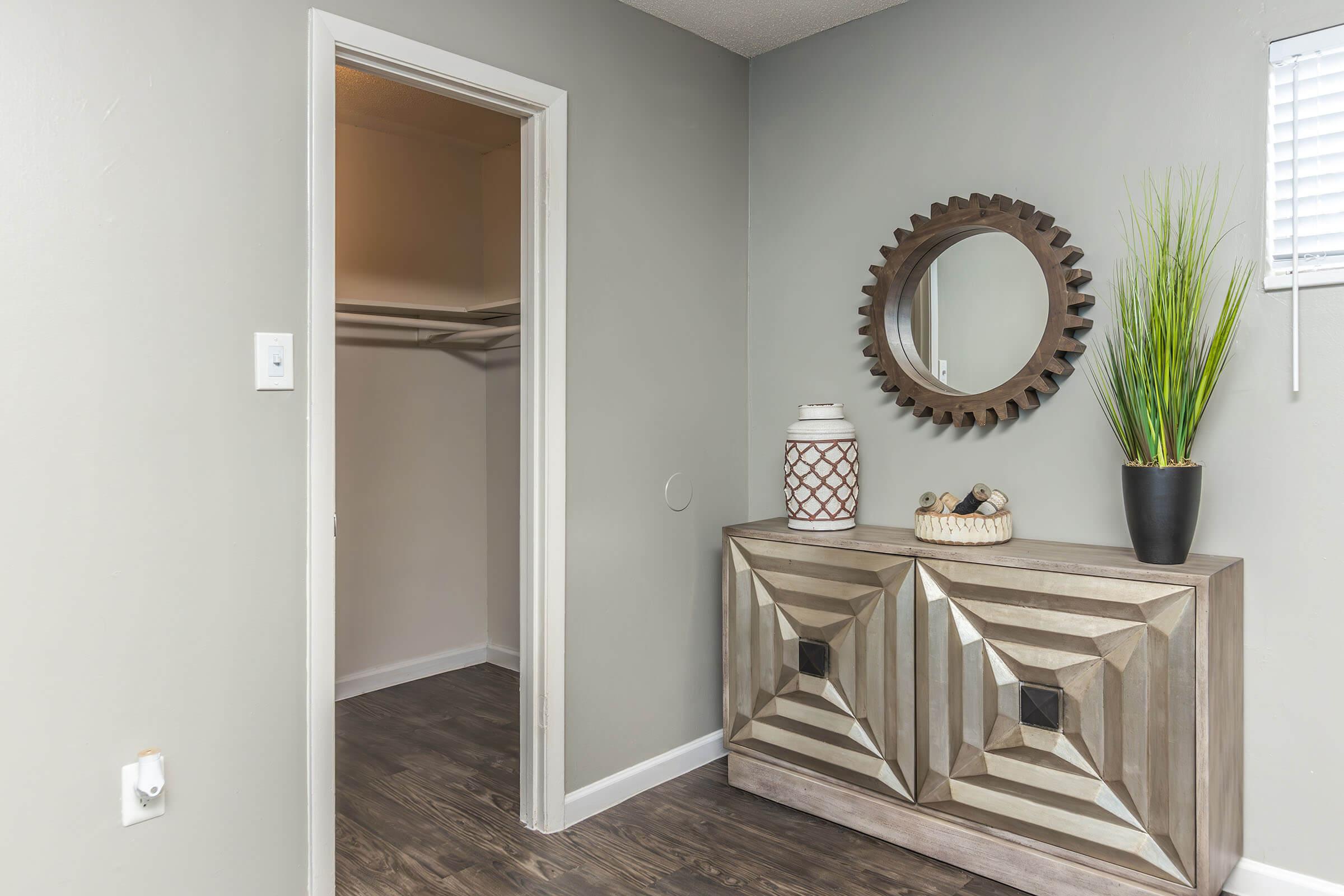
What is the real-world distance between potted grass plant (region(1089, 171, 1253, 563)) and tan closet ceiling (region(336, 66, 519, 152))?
2125 mm

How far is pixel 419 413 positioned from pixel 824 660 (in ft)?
7.40

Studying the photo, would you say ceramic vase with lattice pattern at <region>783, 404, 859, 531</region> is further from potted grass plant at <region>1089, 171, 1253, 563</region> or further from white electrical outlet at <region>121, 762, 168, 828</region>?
white electrical outlet at <region>121, 762, 168, 828</region>

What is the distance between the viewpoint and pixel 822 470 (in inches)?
102

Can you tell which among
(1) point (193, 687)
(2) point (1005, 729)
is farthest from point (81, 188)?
(2) point (1005, 729)

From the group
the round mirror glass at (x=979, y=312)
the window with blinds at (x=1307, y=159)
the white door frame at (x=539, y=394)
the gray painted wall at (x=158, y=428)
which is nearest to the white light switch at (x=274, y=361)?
the gray painted wall at (x=158, y=428)

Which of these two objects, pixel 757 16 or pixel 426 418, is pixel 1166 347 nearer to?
pixel 757 16

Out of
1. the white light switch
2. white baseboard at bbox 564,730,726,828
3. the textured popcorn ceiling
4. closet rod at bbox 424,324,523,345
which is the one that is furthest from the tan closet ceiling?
white baseboard at bbox 564,730,726,828

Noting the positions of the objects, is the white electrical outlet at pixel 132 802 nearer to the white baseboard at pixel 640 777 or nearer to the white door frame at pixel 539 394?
the white door frame at pixel 539 394

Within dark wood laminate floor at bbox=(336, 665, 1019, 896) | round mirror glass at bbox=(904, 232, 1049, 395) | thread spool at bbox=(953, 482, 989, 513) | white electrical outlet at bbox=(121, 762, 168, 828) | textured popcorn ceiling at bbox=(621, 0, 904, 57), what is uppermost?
textured popcorn ceiling at bbox=(621, 0, 904, 57)

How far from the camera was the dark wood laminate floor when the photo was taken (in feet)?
6.88

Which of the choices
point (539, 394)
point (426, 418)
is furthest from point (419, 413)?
point (539, 394)

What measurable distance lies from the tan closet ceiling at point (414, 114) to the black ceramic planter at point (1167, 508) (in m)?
2.38

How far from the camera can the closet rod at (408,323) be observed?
11.4ft

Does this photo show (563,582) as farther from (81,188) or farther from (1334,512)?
(1334,512)
